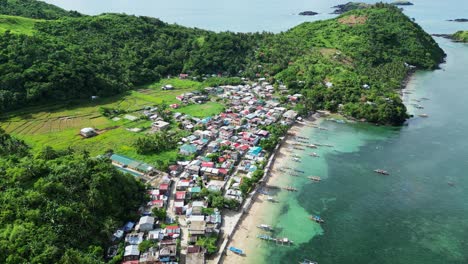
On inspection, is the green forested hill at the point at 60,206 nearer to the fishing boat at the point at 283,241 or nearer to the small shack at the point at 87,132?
the small shack at the point at 87,132

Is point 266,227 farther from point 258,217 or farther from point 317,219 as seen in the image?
point 317,219

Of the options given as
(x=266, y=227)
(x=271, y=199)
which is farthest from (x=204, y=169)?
(x=266, y=227)

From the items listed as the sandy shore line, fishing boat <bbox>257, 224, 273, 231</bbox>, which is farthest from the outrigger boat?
the sandy shore line

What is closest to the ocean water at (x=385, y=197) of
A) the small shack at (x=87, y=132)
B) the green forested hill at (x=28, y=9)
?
the small shack at (x=87, y=132)

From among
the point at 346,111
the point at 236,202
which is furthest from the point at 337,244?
the point at 346,111

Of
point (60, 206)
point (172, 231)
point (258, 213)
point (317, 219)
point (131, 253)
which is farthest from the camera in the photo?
point (258, 213)

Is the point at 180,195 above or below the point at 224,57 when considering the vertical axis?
below

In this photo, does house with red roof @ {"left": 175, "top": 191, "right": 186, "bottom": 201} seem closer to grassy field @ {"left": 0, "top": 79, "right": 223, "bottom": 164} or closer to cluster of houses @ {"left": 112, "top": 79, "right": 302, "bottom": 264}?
cluster of houses @ {"left": 112, "top": 79, "right": 302, "bottom": 264}
